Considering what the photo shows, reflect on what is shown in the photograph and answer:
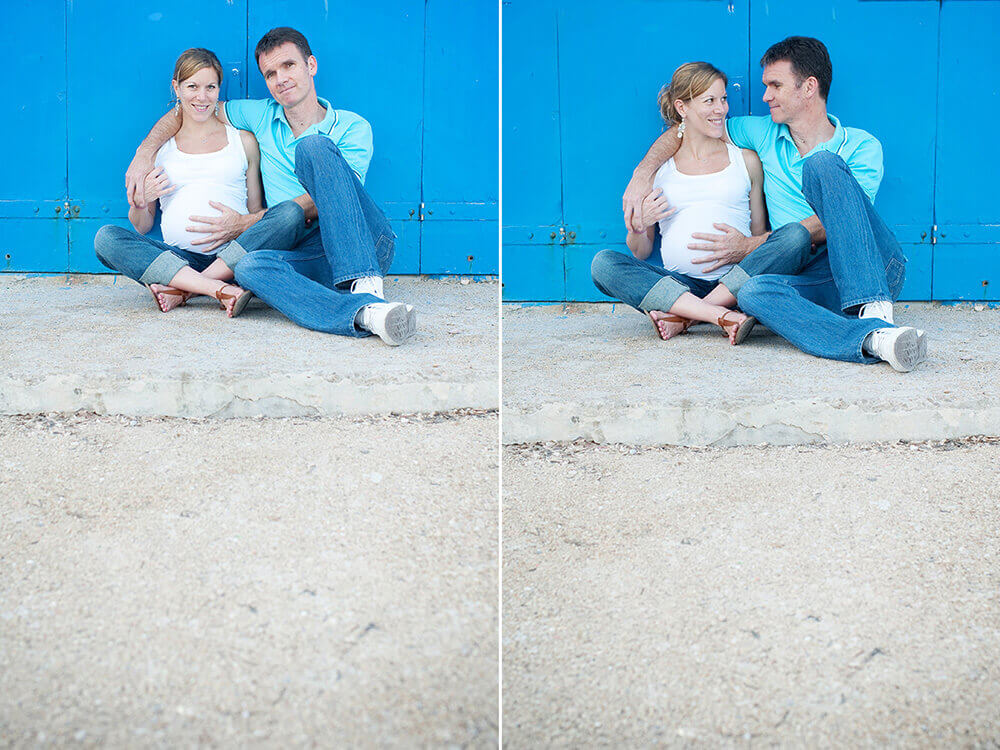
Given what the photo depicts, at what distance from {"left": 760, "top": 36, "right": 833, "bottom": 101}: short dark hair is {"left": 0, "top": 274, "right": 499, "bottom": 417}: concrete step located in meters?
1.10

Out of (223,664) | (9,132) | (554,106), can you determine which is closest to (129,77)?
(9,132)

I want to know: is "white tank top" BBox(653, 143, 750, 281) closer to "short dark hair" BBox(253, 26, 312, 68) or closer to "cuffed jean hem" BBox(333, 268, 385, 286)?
"cuffed jean hem" BBox(333, 268, 385, 286)

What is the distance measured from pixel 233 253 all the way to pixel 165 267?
7.4 inches

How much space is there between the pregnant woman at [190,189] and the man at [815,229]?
1.10 meters

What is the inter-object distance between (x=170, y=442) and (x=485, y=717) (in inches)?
35.3

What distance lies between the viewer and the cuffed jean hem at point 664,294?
7.13ft

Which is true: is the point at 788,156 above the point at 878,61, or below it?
below

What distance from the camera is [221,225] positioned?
237 cm

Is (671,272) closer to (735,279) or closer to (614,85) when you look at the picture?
(735,279)

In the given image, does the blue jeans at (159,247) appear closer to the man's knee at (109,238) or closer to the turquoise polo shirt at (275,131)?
the man's knee at (109,238)

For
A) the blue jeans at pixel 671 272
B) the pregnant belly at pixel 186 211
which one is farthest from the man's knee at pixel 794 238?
the pregnant belly at pixel 186 211

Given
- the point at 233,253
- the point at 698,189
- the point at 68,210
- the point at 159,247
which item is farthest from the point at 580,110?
the point at 68,210

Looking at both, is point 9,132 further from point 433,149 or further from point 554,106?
point 554,106

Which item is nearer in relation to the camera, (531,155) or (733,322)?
(733,322)
